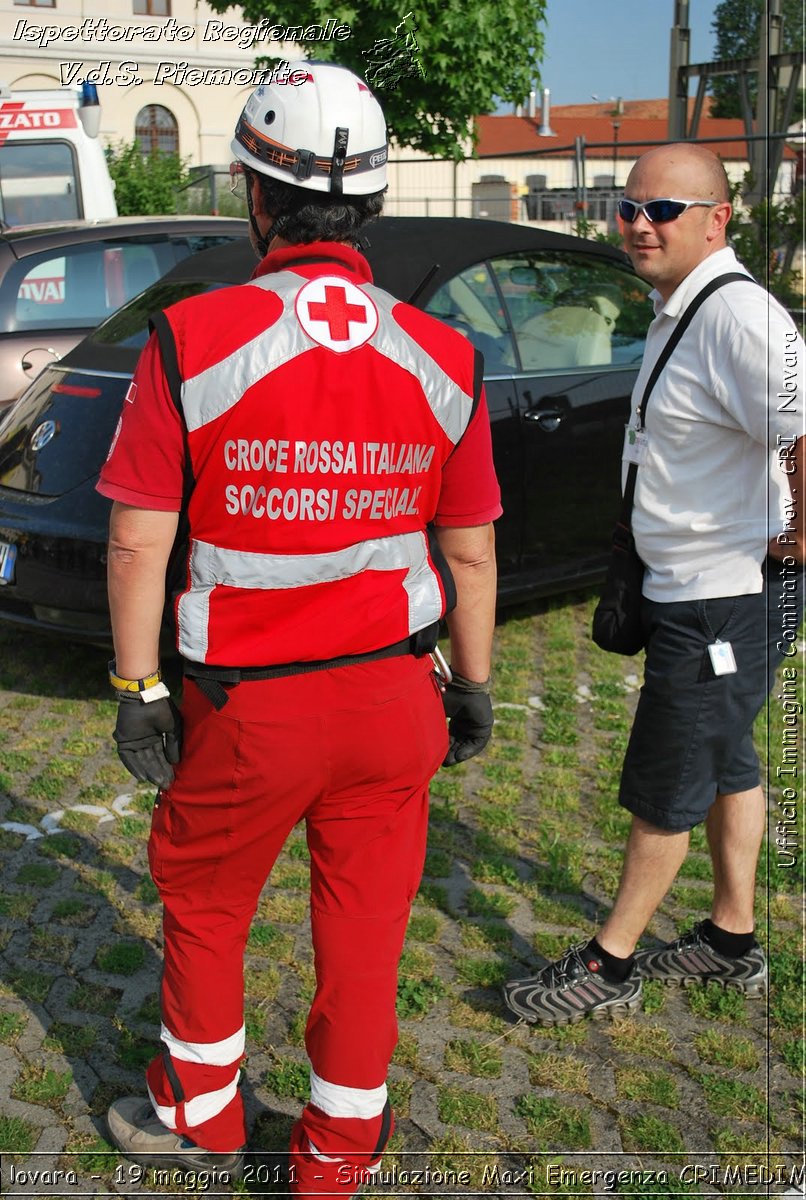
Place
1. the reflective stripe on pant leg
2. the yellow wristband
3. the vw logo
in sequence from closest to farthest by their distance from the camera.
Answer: the yellow wristband < the reflective stripe on pant leg < the vw logo

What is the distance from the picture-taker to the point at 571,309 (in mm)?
5906

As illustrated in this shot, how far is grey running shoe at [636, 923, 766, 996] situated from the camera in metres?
3.32

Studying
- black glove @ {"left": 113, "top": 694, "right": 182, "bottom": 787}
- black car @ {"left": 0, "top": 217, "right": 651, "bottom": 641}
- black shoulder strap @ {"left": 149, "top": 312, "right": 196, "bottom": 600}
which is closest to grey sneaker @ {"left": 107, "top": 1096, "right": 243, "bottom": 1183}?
black glove @ {"left": 113, "top": 694, "right": 182, "bottom": 787}

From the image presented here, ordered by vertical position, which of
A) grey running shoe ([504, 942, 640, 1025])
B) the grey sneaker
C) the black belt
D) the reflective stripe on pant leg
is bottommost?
grey running shoe ([504, 942, 640, 1025])

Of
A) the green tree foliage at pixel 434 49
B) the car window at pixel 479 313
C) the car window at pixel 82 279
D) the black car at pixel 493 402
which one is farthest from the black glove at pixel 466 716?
the green tree foliage at pixel 434 49

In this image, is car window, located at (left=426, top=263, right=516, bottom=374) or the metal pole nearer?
car window, located at (left=426, top=263, right=516, bottom=374)

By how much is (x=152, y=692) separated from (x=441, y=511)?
0.64 m

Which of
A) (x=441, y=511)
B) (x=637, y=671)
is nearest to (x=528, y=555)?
(x=637, y=671)

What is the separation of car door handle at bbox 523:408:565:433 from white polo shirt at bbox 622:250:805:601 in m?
2.38

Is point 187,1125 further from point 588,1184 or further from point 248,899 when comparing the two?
point 588,1184

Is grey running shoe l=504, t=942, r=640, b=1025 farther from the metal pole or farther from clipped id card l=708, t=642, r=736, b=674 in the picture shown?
the metal pole

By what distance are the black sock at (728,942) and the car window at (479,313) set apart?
2.77 m

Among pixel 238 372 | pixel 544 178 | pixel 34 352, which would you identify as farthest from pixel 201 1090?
pixel 544 178

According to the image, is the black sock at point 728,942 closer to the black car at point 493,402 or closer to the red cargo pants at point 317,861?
the red cargo pants at point 317,861
